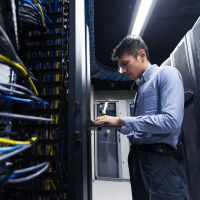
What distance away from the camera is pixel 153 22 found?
93.1 inches

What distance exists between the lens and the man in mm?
677

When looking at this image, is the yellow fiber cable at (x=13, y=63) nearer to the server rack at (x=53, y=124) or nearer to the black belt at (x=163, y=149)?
the server rack at (x=53, y=124)

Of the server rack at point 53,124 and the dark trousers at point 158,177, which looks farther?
the dark trousers at point 158,177

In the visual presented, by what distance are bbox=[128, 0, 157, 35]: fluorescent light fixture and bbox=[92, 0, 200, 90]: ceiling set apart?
0.47m

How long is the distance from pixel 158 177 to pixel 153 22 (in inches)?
101

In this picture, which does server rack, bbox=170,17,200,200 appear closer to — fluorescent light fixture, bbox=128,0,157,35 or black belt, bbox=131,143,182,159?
black belt, bbox=131,143,182,159

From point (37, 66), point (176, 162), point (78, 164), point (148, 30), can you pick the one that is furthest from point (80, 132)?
point (148, 30)

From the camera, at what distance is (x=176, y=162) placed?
2.45ft

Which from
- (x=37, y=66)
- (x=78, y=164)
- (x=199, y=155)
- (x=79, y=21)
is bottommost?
(x=199, y=155)

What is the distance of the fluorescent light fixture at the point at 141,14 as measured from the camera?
1.48 meters

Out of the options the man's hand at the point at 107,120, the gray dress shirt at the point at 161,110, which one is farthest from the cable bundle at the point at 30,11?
the gray dress shirt at the point at 161,110

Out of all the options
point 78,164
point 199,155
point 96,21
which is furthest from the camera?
point 96,21

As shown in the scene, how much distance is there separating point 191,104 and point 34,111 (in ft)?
3.72

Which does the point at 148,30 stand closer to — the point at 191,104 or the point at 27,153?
the point at 191,104
